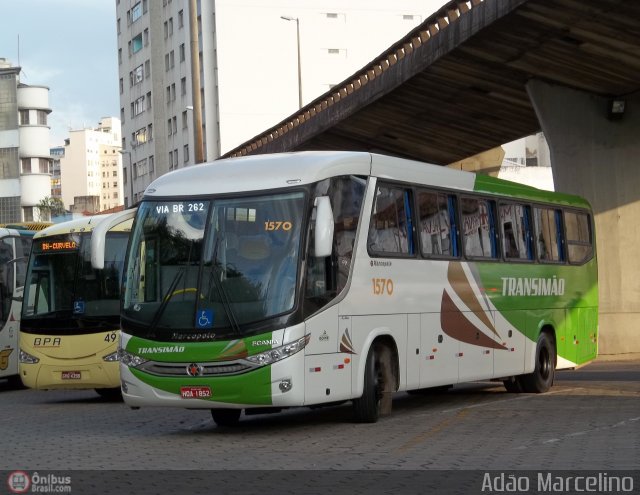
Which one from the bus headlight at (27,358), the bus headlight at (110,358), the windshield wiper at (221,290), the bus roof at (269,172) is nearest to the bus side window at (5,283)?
the bus headlight at (27,358)

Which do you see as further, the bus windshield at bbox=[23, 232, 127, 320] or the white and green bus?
the bus windshield at bbox=[23, 232, 127, 320]

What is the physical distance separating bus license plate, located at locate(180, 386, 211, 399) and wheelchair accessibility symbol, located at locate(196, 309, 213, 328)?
2.19ft

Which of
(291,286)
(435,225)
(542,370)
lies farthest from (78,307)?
(291,286)

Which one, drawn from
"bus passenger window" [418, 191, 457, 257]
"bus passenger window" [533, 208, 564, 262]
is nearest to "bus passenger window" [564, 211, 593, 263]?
"bus passenger window" [533, 208, 564, 262]

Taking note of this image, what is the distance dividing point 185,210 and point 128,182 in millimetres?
104383

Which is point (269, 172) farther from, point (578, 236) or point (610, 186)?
point (610, 186)

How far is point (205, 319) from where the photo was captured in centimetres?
1437

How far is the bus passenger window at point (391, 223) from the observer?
1576 centimetres

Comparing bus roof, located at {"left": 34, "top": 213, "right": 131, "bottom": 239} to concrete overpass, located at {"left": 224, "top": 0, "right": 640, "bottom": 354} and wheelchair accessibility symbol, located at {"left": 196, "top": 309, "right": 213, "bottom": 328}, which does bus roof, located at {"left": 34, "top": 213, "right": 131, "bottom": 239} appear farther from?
wheelchair accessibility symbol, located at {"left": 196, "top": 309, "right": 213, "bottom": 328}

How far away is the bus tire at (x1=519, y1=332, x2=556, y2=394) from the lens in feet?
68.2

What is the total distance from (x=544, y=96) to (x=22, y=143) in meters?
96.9

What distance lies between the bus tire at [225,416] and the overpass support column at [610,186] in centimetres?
1757

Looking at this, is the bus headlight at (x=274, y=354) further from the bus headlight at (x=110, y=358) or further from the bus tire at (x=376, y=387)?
the bus headlight at (x=110, y=358)

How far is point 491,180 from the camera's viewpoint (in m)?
19.7
